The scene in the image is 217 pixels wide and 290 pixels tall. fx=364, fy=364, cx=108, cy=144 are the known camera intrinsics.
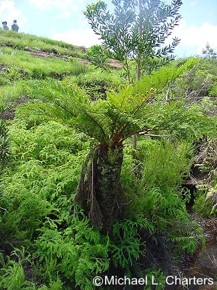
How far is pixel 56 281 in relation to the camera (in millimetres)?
3318

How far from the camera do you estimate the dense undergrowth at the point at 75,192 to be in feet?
11.0

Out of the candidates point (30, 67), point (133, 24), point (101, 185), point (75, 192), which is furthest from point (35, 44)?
point (101, 185)

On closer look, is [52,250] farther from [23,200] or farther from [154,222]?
[154,222]

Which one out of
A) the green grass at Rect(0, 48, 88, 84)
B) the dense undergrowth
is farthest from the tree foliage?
the green grass at Rect(0, 48, 88, 84)

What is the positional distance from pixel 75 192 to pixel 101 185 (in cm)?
38

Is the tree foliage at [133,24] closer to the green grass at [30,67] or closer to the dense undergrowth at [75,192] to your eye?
the dense undergrowth at [75,192]

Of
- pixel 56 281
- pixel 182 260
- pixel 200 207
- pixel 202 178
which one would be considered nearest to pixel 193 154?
pixel 202 178

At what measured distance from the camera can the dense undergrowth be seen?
336 cm

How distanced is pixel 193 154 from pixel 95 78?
4154mm

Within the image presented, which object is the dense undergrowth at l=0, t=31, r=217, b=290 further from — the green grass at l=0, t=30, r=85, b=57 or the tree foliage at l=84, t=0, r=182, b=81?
the green grass at l=0, t=30, r=85, b=57

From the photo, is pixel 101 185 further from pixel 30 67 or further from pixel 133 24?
pixel 30 67

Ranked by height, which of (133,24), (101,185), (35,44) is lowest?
(101,185)

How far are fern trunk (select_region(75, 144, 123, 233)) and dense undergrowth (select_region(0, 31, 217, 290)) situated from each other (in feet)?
0.36

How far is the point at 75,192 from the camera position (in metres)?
3.94
